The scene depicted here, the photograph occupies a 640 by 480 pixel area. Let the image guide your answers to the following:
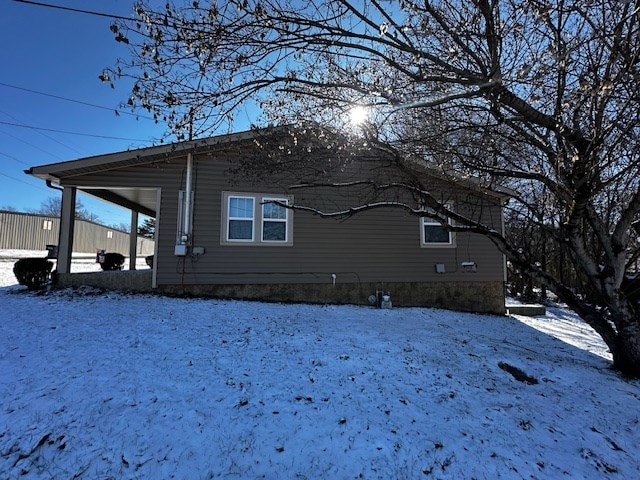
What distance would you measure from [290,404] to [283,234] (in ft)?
19.9

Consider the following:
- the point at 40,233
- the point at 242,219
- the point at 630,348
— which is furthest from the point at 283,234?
the point at 40,233

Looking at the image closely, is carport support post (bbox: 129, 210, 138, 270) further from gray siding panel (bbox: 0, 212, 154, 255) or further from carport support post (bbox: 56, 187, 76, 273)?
gray siding panel (bbox: 0, 212, 154, 255)

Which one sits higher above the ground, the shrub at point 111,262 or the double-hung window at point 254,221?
the double-hung window at point 254,221

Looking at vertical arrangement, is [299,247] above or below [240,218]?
below

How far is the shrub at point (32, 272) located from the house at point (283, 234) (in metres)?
0.47

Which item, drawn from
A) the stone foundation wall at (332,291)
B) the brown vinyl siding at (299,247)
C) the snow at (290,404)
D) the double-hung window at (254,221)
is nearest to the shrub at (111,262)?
the stone foundation wall at (332,291)

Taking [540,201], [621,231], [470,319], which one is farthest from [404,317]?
[621,231]

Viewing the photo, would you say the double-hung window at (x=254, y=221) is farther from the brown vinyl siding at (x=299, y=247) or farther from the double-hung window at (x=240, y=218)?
the brown vinyl siding at (x=299, y=247)

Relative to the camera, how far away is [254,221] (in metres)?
9.11

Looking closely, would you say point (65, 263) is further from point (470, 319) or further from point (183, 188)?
point (470, 319)

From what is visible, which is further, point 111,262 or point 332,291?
point 111,262

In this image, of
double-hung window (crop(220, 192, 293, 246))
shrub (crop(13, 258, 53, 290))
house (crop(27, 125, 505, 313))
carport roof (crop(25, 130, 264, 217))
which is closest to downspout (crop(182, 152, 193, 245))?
house (crop(27, 125, 505, 313))

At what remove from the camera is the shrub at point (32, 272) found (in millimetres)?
8453

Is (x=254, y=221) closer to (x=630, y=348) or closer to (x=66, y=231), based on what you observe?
(x=66, y=231)
